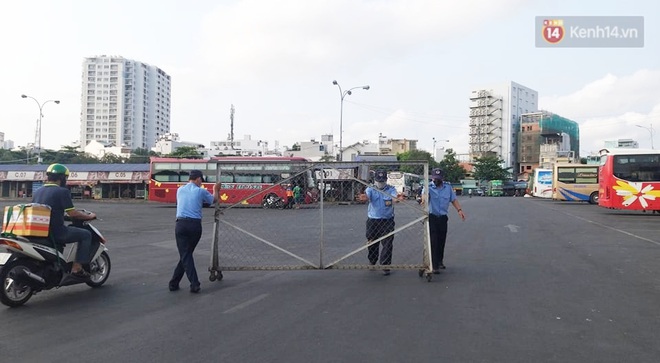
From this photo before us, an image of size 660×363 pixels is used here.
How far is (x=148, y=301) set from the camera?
6547mm

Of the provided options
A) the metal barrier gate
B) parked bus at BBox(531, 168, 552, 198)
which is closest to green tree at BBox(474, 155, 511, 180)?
parked bus at BBox(531, 168, 552, 198)

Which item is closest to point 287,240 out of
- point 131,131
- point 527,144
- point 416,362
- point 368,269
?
point 368,269

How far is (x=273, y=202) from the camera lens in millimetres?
11648

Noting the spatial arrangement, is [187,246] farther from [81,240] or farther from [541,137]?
[541,137]

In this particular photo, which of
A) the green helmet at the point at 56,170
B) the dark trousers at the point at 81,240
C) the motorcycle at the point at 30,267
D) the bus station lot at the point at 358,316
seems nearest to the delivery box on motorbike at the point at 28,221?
the motorcycle at the point at 30,267

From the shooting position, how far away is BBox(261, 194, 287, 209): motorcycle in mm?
11359

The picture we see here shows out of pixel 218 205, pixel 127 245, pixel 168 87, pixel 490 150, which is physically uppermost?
pixel 168 87

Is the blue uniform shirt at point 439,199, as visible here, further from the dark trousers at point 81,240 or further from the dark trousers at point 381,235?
the dark trousers at point 81,240

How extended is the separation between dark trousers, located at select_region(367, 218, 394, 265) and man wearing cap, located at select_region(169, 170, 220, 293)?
277 cm

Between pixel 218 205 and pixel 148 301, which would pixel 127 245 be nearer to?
pixel 218 205

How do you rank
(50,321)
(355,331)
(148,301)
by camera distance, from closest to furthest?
(355,331), (50,321), (148,301)

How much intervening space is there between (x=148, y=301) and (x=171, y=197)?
97.9ft

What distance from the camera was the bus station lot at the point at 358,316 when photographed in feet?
14.8

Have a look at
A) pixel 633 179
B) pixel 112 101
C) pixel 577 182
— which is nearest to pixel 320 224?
pixel 633 179
